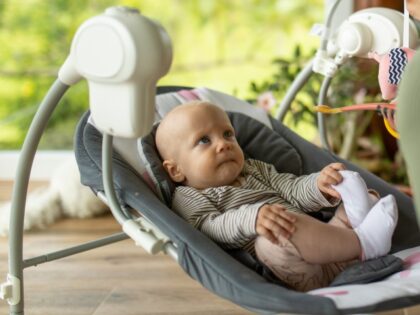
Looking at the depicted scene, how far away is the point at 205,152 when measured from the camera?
5.50ft

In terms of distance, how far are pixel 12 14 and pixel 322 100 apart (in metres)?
1.90

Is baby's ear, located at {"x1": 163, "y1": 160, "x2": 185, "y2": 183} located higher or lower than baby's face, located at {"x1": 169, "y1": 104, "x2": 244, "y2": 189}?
lower

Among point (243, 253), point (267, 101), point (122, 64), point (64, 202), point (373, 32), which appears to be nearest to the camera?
point (122, 64)

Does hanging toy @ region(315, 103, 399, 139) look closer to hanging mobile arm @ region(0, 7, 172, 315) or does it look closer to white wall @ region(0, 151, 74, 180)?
hanging mobile arm @ region(0, 7, 172, 315)

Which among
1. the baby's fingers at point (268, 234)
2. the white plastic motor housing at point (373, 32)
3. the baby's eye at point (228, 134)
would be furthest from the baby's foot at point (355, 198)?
the white plastic motor housing at point (373, 32)

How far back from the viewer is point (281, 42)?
3455 millimetres

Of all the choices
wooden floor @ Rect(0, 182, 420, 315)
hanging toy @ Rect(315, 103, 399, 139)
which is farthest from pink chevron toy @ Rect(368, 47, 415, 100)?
wooden floor @ Rect(0, 182, 420, 315)

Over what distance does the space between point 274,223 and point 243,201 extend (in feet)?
0.79

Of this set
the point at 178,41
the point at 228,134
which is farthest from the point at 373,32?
the point at 178,41

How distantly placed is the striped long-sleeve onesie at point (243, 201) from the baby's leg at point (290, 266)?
0.15ft

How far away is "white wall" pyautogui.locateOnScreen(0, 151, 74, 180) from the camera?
343 centimetres

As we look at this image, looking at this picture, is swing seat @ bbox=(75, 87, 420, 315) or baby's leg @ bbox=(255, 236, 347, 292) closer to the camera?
swing seat @ bbox=(75, 87, 420, 315)

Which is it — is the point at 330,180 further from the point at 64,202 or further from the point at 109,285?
Result: the point at 64,202

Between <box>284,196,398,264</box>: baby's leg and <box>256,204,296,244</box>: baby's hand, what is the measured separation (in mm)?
15
